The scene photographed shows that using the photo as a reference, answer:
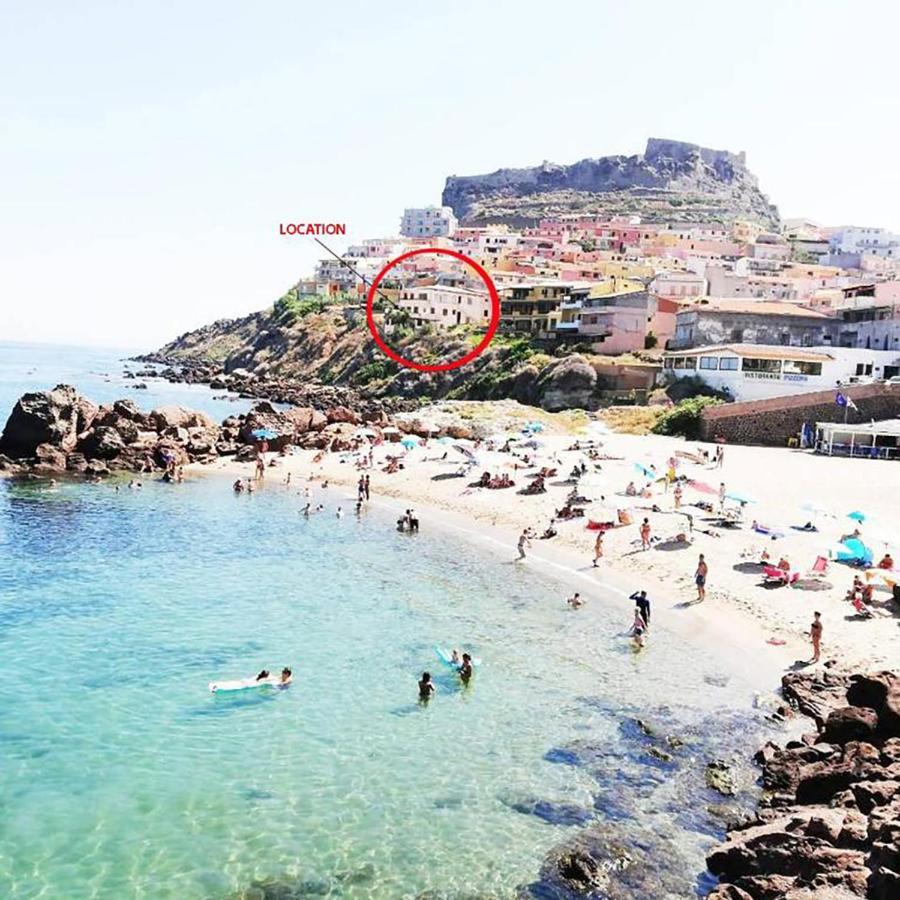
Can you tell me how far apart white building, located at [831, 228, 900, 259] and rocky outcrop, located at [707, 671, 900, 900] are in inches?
5568

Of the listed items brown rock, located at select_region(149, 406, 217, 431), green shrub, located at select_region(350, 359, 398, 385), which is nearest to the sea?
brown rock, located at select_region(149, 406, 217, 431)

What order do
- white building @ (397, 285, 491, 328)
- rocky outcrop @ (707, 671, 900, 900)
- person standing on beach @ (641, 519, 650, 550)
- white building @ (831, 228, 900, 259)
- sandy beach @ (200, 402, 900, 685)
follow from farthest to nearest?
white building @ (831, 228, 900, 259), white building @ (397, 285, 491, 328), person standing on beach @ (641, 519, 650, 550), sandy beach @ (200, 402, 900, 685), rocky outcrop @ (707, 671, 900, 900)

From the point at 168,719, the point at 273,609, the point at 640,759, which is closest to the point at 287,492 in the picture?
the point at 273,609

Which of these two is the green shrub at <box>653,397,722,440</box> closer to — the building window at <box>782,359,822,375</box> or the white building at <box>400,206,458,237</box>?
the building window at <box>782,359,822,375</box>

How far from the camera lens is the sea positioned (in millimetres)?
13578

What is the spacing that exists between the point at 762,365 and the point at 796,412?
7.41 metres

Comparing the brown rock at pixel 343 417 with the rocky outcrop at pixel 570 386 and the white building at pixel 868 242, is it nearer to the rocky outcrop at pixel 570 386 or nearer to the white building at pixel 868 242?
the rocky outcrop at pixel 570 386

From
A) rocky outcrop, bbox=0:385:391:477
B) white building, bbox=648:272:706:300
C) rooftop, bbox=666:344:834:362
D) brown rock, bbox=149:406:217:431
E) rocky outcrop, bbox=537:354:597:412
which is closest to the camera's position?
rocky outcrop, bbox=0:385:391:477

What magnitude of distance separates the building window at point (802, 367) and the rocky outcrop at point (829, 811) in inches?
1566

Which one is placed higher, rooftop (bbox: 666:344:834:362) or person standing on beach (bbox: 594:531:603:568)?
rooftop (bbox: 666:344:834:362)

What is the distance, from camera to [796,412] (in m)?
49.6

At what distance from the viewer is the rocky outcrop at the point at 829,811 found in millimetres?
10423

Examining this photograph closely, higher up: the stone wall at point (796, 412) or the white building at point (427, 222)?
the white building at point (427, 222)

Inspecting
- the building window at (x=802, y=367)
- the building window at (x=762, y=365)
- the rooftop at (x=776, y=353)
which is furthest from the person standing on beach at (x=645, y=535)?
the building window at (x=802, y=367)
